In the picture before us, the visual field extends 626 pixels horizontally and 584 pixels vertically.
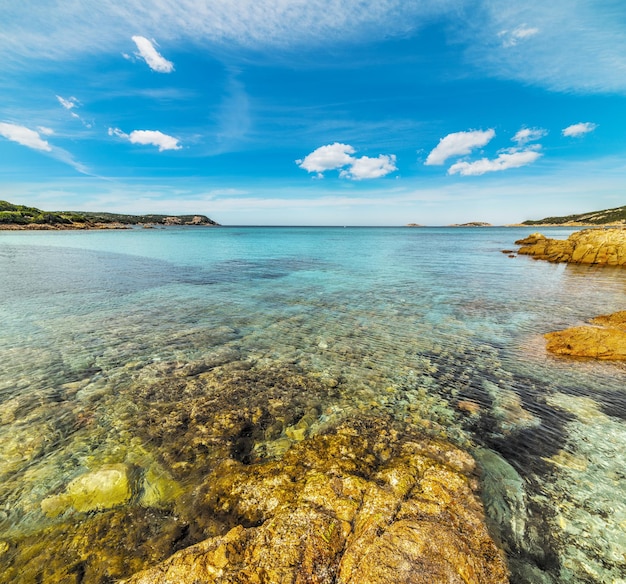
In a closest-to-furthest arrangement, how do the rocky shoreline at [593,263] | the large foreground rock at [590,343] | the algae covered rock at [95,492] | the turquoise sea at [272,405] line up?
1. the turquoise sea at [272,405]
2. the algae covered rock at [95,492]
3. the large foreground rock at [590,343]
4. the rocky shoreline at [593,263]

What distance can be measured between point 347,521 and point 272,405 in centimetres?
396

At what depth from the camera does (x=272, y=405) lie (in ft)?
25.6

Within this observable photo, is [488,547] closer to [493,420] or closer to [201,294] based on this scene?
[493,420]

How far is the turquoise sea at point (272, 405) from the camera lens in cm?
440

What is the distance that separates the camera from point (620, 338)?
11.0 m

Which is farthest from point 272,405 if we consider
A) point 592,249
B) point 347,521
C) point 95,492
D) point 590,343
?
point 592,249

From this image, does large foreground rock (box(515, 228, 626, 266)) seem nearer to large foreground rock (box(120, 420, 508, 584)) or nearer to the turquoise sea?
the turquoise sea

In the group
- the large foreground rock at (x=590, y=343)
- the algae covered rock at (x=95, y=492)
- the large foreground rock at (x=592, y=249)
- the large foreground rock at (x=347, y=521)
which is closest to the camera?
the large foreground rock at (x=347, y=521)

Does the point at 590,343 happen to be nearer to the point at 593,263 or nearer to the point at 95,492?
the point at 95,492

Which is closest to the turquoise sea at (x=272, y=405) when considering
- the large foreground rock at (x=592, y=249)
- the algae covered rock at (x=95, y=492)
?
the algae covered rock at (x=95, y=492)

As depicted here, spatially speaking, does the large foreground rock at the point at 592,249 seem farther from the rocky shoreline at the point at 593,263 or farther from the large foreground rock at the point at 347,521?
the large foreground rock at the point at 347,521

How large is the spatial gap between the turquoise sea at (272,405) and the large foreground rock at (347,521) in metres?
0.54

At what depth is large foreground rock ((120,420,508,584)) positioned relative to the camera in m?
3.38

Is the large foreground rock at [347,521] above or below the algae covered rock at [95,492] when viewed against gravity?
above
